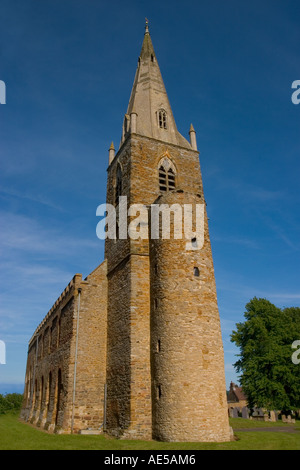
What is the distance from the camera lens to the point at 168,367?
1633cm

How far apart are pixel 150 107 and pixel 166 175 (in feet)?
23.9

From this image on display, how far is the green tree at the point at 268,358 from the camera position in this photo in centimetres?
2945

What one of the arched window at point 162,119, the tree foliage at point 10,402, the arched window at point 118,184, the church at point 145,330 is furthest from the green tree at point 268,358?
the tree foliage at point 10,402

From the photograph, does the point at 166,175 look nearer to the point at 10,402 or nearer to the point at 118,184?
the point at 118,184

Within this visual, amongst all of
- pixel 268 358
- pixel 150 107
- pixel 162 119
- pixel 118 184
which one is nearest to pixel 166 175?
pixel 118 184

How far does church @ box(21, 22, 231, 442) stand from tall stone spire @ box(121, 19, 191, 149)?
7.4 inches

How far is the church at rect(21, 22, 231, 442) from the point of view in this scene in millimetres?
15969

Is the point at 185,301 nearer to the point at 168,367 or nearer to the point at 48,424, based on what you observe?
the point at 168,367

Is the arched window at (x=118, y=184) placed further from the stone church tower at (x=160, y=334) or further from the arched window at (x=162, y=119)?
the arched window at (x=162, y=119)

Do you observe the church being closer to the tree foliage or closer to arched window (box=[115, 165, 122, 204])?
arched window (box=[115, 165, 122, 204])

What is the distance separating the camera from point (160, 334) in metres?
17.2
